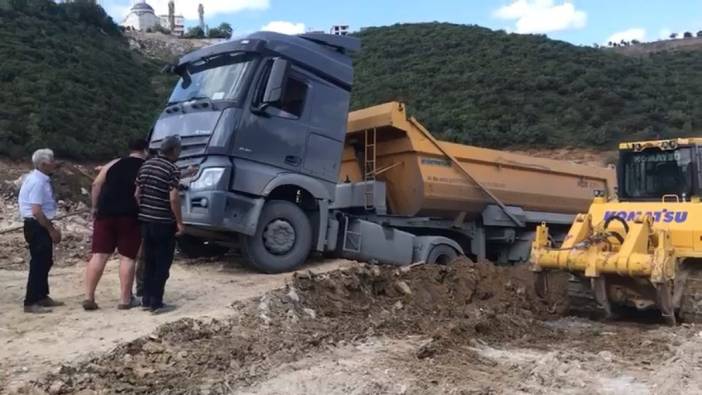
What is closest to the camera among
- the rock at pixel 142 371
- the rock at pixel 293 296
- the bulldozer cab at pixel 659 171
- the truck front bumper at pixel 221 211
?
the rock at pixel 142 371

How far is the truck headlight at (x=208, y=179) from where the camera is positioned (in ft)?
27.1

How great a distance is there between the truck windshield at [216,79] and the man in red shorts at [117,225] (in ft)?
7.00

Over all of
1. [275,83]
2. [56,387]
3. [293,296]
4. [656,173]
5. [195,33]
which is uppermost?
[195,33]

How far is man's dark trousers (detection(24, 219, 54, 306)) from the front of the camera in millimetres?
6934

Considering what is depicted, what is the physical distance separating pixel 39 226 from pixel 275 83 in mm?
3179

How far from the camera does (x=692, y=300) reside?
8.05 m

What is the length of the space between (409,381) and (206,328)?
183cm

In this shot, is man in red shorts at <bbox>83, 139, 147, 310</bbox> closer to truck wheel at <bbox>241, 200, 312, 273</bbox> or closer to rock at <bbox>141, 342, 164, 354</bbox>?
rock at <bbox>141, 342, 164, 354</bbox>

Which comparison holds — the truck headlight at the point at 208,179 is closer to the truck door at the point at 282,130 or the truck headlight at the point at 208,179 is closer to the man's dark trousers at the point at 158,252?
the truck door at the point at 282,130

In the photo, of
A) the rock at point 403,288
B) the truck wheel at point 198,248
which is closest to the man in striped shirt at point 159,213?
the rock at point 403,288

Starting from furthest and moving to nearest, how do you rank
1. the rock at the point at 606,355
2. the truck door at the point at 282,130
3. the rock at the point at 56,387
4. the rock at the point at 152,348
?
the truck door at the point at 282,130 → the rock at the point at 606,355 → the rock at the point at 152,348 → the rock at the point at 56,387

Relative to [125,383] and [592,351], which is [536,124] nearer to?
[592,351]

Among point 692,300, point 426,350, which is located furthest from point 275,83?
point 692,300

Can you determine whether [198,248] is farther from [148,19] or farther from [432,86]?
[148,19]
